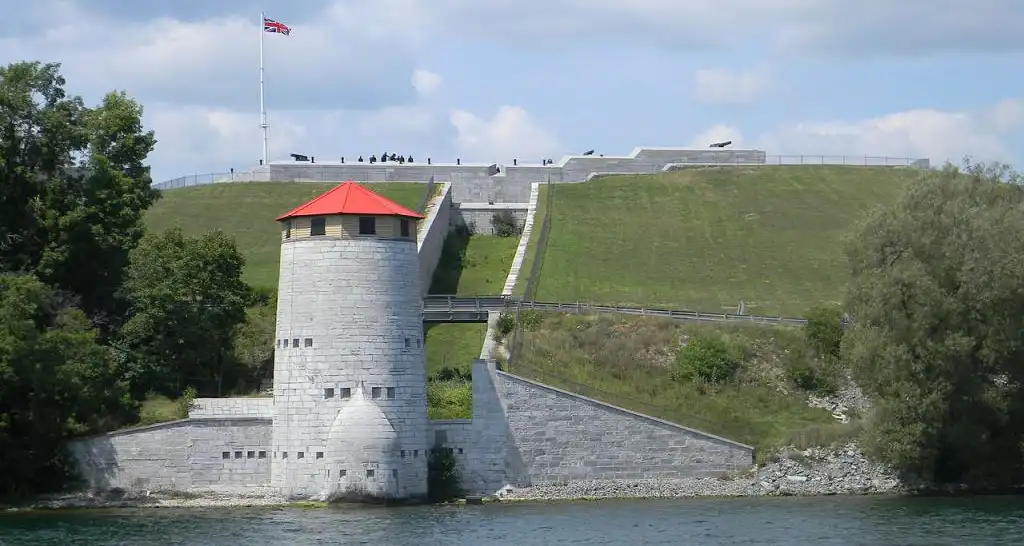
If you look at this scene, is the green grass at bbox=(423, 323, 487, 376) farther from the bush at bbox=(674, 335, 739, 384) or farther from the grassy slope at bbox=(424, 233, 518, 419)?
the bush at bbox=(674, 335, 739, 384)

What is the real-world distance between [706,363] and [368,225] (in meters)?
15.5

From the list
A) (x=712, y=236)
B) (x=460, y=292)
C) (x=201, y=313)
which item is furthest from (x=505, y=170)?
(x=201, y=313)

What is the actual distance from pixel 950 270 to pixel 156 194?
32131 mm

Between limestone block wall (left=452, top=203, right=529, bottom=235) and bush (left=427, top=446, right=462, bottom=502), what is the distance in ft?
145

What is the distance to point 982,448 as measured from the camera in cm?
5591

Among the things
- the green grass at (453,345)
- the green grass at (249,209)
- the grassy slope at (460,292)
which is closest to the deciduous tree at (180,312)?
the green grass at (453,345)

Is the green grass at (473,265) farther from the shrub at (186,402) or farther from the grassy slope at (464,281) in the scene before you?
the shrub at (186,402)

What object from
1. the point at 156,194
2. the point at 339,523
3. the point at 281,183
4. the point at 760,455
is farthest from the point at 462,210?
the point at 339,523

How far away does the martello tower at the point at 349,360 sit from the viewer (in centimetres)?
5403

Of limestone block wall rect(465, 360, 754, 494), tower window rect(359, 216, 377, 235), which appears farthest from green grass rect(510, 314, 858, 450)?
tower window rect(359, 216, 377, 235)

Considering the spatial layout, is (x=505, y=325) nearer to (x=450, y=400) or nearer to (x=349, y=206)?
(x=450, y=400)

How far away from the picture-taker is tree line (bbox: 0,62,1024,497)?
180 feet

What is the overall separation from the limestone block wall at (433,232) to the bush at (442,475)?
56.0ft

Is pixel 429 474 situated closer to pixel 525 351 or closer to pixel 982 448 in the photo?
pixel 525 351
